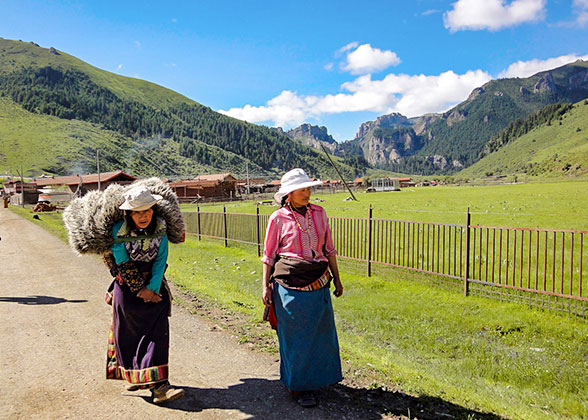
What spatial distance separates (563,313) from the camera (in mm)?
A: 6348

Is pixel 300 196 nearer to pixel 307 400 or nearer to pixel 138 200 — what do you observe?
pixel 138 200

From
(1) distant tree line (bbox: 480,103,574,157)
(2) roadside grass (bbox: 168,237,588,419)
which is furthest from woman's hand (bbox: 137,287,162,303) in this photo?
(1) distant tree line (bbox: 480,103,574,157)

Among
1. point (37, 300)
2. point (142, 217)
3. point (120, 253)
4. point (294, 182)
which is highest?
point (294, 182)

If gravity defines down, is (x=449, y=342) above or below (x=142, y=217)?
below

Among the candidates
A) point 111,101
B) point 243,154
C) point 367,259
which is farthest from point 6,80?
point 367,259

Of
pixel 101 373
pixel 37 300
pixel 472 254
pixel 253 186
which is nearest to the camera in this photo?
pixel 101 373

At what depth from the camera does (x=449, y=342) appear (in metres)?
5.76

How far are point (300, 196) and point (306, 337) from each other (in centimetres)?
116

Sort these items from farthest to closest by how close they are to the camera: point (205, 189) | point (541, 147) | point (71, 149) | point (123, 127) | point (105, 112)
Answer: point (105, 112) → point (123, 127) → point (541, 147) → point (71, 149) → point (205, 189)

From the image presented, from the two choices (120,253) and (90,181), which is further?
(90,181)

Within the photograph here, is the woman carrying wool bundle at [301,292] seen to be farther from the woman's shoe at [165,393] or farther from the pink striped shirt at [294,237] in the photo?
the woman's shoe at [165,393]

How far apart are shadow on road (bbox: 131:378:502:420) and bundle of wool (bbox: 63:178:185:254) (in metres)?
1.39

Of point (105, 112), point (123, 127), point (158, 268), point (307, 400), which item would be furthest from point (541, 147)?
point (158, 268)

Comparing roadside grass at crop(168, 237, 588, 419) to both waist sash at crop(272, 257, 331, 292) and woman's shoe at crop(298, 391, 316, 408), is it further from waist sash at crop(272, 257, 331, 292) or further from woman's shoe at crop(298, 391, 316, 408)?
waist sash at crop(272, 257, 331, 292)
